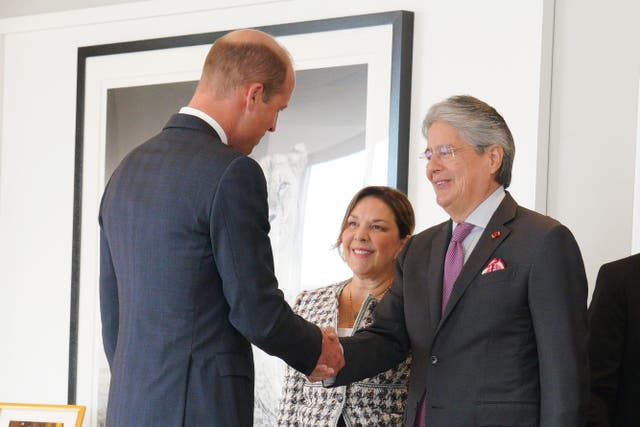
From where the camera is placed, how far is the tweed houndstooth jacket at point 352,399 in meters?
3.10

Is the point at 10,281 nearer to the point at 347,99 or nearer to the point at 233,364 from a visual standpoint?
the point at 347,99

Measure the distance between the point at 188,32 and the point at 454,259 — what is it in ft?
7.63

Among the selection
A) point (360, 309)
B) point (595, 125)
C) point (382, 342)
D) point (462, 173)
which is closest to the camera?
point (462, 173)

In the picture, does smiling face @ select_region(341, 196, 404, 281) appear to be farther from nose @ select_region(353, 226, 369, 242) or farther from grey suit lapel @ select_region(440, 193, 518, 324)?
grey suit lapel @ select_region(440, 193, 518, 324)

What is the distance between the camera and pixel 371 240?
3.41m

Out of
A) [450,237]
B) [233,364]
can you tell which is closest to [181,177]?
[233,364]

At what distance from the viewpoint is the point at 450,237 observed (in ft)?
9.29

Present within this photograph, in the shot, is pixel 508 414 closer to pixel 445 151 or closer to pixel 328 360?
pixel 328 360

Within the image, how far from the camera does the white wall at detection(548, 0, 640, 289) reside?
3.59 meters

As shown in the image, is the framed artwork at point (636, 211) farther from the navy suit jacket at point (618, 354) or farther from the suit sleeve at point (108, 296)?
the suit sleeve at point (108, 296)

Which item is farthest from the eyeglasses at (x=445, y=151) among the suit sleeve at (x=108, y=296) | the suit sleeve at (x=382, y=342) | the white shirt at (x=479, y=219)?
the suit sleeve at (x=108, y=296)

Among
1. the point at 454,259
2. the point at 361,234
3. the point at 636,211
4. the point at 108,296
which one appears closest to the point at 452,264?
the point at 454,259

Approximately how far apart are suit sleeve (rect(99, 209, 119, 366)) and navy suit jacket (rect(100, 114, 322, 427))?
158mm

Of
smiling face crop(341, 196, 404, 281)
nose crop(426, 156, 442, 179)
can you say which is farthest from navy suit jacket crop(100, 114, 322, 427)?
smiling face crop(341, 196, 404, 281)
